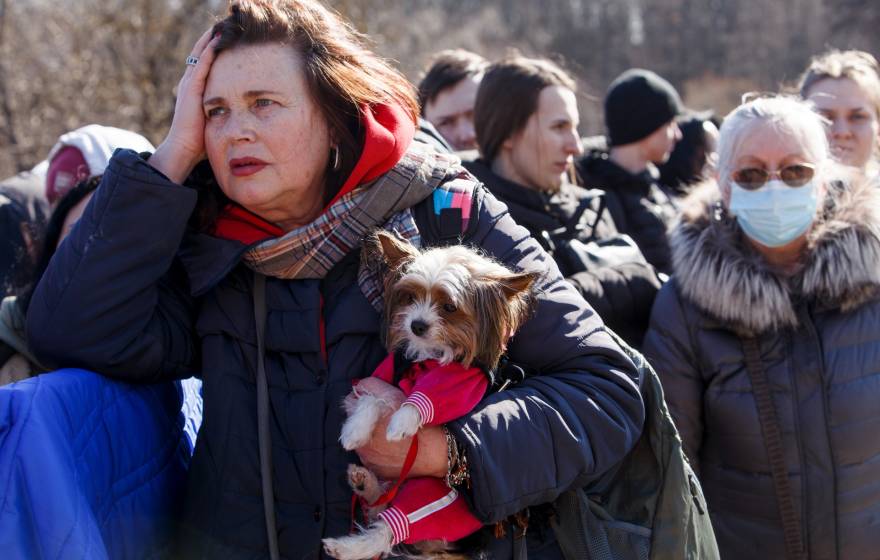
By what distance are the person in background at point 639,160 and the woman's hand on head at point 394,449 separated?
322 cm

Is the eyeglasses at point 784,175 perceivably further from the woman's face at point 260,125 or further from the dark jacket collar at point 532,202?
the woman's face at point 260,125

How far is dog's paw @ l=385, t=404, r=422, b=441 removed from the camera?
2.33 metres

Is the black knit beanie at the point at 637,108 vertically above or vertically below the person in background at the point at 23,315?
above

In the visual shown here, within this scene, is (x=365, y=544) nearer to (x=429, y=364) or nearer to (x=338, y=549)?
(x=338, y=549)

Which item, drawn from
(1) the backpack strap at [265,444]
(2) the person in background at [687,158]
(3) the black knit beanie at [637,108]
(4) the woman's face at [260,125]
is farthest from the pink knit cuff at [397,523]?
(2) the person in background at [687,158]

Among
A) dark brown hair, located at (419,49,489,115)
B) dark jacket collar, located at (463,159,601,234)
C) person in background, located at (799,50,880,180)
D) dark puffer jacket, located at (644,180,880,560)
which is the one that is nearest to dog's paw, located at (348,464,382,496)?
dark puffer jacket, located at (644,180,880,560)

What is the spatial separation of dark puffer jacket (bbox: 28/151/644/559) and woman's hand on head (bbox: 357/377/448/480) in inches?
4.0

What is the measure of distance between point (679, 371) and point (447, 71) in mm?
2938

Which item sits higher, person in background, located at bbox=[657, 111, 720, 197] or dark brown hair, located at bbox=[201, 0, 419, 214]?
dark brown hair, located at bbox=[201, 0, 419, 214]

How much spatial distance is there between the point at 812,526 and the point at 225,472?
232cm

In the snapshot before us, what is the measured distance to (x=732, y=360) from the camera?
367cm

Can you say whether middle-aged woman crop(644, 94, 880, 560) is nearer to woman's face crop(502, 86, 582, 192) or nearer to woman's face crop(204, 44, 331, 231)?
woman's face crop(502, 86, 582, 192)

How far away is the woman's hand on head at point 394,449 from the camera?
7.91ft

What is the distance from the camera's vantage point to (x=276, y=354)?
267 centimetres
